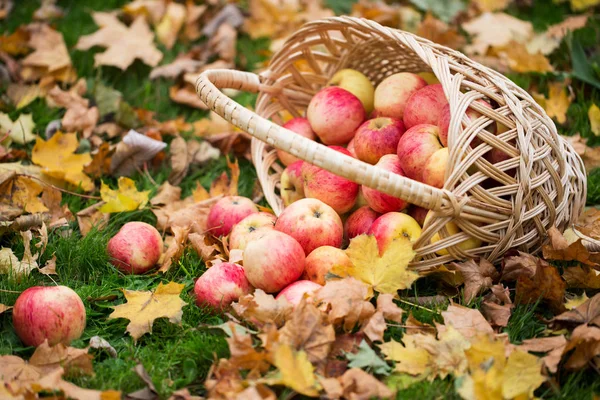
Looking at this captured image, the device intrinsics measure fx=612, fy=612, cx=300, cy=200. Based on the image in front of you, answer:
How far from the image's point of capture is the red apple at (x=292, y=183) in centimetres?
234

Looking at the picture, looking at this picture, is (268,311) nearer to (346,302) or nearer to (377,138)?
(346,302)

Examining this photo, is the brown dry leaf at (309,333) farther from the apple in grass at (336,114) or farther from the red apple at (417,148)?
the apple in grass at (336,114)

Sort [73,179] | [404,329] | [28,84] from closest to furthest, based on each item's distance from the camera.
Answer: [404,329], [73,179], [28,84]

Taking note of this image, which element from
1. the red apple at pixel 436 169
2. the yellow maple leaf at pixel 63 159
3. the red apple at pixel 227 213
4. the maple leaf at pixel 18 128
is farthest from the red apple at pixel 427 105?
the maple leaf at pixel 18 128

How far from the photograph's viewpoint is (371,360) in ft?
5.21

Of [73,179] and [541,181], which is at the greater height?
[541,181]

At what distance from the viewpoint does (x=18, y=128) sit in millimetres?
2865

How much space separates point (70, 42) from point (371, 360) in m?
2.92

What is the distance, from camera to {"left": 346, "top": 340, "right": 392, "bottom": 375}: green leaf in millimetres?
1579

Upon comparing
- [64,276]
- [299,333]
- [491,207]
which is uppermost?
[491,207]

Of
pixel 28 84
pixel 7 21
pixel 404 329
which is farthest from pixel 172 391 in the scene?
pixel 7 21

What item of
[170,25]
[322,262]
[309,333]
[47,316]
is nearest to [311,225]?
[322,262]

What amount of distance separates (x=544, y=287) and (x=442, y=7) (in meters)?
2.74

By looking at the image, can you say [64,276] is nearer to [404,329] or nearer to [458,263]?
[404,329]
